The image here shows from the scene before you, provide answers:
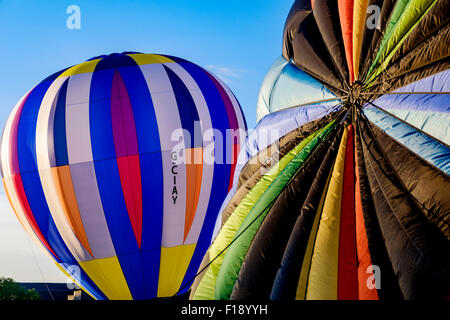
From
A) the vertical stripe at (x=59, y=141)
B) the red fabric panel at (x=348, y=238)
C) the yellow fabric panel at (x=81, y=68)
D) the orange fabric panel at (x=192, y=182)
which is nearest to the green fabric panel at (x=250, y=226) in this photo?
the red fabric panel at (x=348, y=238)

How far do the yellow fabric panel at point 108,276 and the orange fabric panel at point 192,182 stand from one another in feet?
5.47

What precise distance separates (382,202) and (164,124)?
7.81 m

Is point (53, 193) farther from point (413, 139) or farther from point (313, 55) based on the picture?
point (413, 139)

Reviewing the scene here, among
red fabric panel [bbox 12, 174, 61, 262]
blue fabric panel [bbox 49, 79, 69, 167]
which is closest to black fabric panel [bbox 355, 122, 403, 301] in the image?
blue fabric panel [bbox 49, 79, 69, 167]

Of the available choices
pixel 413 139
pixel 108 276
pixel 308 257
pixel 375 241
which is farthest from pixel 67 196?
pixel 413 139

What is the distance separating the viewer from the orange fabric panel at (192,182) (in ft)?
39.5

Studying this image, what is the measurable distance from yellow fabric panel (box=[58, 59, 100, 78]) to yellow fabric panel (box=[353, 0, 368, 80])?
8.29 metres

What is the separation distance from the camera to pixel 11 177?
12.6 m

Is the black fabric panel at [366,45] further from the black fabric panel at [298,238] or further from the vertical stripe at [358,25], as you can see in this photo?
the black fabric panel at [298,238]

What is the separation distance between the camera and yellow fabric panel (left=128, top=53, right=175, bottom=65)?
13.0 metres

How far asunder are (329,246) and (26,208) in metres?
9.16

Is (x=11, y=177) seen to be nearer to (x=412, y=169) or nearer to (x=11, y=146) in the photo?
(x=11, y=146)
